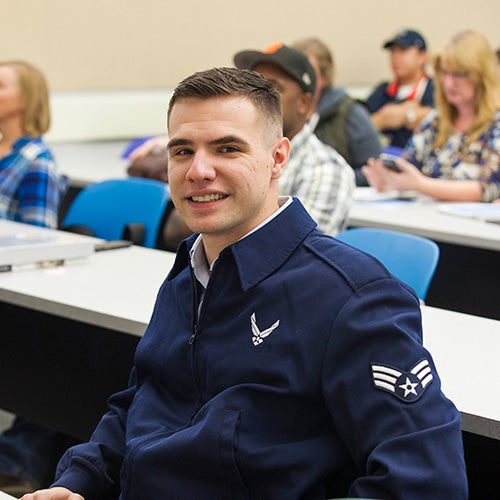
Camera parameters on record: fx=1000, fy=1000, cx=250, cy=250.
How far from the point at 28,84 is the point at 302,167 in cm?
116

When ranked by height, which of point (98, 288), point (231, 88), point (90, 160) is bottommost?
point (90, 160)

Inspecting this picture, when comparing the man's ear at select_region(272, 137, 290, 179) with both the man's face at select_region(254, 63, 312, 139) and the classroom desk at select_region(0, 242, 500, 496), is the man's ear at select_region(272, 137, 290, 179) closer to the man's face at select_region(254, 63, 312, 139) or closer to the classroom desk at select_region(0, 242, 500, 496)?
the classroom desk at select_region(0, 242, 500, 496)

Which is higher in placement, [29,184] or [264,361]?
[264,361]

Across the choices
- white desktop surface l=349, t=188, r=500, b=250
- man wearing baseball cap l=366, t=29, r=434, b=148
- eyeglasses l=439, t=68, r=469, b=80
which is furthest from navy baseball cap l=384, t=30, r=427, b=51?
white desktop surface l=349, t=188, r=500, b=250

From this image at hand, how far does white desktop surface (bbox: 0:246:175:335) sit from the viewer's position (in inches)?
84.7

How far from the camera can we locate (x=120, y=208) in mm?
3482

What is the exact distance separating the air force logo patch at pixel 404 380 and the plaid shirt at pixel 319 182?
1.60 metres

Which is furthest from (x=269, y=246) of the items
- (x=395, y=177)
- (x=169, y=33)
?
(x=169, y=33)

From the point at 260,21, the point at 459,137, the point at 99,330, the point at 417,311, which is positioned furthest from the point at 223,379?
the point at 260,21

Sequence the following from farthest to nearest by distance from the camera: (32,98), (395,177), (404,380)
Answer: (395,177) → (32,98) → (404,380)

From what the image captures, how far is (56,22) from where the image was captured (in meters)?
5.73

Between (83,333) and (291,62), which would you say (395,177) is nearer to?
(291,62)

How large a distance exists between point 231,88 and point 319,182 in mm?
1475

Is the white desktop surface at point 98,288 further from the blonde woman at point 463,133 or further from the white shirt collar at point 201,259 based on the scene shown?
the blonde woman at point 463,133
